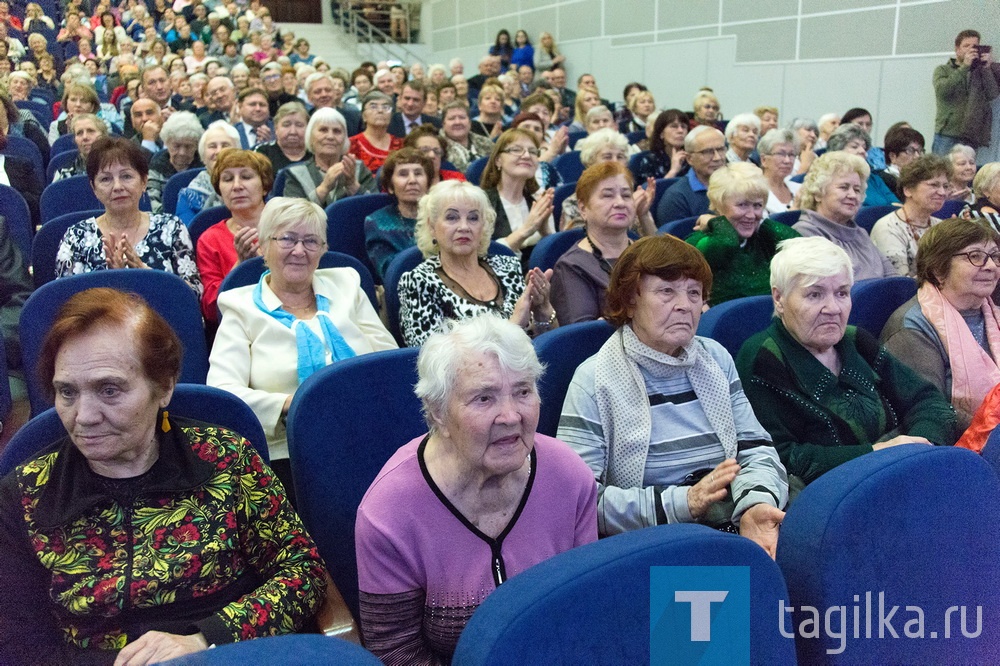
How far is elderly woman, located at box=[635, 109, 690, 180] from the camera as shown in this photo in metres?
4.95

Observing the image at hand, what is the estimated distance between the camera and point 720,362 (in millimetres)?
1947

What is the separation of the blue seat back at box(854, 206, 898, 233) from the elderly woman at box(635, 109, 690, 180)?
1.29m

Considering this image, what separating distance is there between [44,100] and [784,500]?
8567mm

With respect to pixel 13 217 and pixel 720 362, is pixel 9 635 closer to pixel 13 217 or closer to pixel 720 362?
pixel 720 362

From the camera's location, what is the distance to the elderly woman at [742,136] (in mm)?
4934

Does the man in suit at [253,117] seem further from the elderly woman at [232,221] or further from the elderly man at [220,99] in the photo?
the elderly woman at [232,221]

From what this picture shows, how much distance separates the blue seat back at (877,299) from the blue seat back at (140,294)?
202cm

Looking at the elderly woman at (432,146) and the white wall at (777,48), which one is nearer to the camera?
the elderly woman at (432,146)

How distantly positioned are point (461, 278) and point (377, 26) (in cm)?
1477

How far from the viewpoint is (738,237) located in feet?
10.2

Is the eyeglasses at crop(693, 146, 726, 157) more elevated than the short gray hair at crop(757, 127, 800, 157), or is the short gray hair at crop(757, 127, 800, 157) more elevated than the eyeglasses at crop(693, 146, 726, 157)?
the short gray hair at crop(757, 127, 800, 157)

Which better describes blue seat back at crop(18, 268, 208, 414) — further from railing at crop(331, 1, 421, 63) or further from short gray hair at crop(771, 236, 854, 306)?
railing at crop(331, 1, 421, 63)

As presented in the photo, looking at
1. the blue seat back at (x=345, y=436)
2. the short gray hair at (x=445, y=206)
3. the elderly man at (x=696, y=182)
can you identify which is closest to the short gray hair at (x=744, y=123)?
the elderly man at (x=696, y=182)

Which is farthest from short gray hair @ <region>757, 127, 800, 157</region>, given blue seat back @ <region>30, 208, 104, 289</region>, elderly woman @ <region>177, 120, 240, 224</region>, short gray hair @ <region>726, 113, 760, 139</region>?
blue seat back @ <region>30, 208, 104, 289</region>
